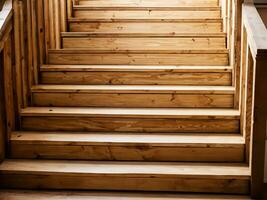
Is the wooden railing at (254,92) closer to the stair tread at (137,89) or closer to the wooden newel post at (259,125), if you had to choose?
the wooden newel post at (259,125)

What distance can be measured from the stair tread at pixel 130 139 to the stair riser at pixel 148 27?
136 centimetres

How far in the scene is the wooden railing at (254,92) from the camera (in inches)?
92.4

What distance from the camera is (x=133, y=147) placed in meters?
2.80

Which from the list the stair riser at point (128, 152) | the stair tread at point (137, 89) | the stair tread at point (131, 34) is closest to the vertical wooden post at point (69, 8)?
the stair tread at point (131, 34)

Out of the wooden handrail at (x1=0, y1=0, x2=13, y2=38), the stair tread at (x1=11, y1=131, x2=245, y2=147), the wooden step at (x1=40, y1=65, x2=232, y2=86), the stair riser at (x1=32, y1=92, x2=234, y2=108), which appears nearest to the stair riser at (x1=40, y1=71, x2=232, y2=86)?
the wooden step at (x1=40, y1=65, x2=232, y2=86)

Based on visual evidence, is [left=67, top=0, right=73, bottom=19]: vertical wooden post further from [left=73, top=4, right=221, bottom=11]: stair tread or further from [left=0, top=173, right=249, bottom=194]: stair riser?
[left=0, top=173, right=249, bottom=194]: stair riser

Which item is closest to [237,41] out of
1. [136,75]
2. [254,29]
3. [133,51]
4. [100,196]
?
[254,29]

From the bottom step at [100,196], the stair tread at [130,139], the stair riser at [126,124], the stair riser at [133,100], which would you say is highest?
the stair riser at [133,100]

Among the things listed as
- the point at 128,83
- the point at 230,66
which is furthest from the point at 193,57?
the point at 128,83

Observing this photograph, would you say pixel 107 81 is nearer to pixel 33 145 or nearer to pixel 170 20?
pixel 33 145

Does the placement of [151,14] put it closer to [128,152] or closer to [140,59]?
[140,59]

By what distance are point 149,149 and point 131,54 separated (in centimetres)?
104

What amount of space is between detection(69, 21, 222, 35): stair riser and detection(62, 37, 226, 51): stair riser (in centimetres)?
21

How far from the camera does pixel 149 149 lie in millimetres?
2797
